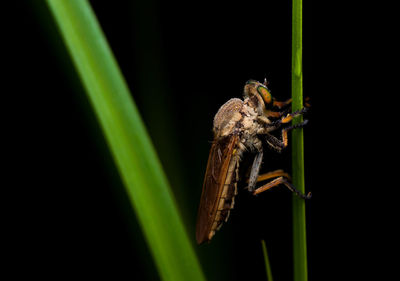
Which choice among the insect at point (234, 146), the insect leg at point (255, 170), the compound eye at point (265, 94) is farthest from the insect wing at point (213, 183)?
the compound eye at point (265, 94)

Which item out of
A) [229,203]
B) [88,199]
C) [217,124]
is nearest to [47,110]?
[88,199]

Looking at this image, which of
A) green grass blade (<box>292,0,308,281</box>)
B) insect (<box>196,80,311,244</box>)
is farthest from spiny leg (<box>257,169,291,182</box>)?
green grass blade (<box>292,0,308,281</box>)

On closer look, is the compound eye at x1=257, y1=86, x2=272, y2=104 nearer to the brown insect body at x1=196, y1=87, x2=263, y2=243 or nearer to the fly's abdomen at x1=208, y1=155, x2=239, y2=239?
the brown insect body at x1=196, y1=87, x2=263, y2=243

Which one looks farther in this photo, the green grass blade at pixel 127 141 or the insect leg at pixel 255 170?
the insect leg at pixel 255 170

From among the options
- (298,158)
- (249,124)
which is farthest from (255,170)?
(298,158)

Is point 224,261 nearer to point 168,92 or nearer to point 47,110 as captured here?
point 168,92

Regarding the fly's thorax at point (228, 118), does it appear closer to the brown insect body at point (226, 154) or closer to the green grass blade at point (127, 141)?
the brown insect body at point (226, 154)

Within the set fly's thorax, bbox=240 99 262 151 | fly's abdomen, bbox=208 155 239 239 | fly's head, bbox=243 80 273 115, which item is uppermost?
fly's head, bbox=243 80 273 115
